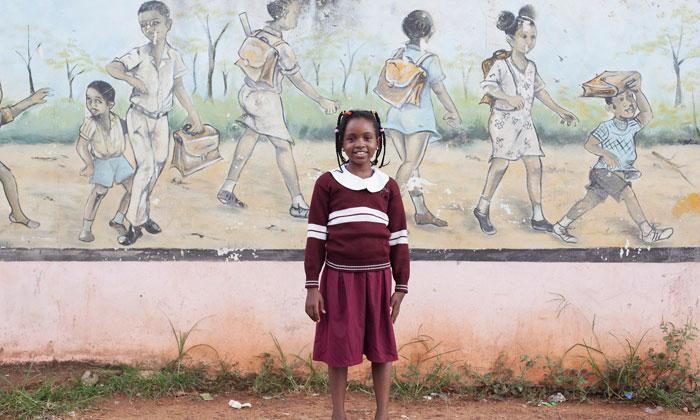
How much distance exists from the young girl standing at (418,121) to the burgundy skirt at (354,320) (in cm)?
124

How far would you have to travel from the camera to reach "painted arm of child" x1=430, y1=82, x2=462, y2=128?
447cm

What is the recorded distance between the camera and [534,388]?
175 inches

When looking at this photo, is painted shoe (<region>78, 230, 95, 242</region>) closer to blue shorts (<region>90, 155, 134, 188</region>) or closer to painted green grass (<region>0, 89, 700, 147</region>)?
blue shorts (<region>90, 155, 134, 188</region>)

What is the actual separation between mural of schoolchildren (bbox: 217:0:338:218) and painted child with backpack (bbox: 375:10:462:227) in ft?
1.23

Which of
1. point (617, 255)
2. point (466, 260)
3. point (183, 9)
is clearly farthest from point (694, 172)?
point (183, 9)

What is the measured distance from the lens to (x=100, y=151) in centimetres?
447

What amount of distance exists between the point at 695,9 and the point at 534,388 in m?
2.37

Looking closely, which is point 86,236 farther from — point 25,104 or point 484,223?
point 484,223

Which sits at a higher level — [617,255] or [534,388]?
[617,255]

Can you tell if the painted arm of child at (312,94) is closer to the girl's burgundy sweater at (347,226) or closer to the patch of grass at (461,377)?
the girl's burgundy sweater at (347,226)

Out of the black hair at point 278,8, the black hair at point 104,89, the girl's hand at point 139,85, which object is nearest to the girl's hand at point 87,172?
the black hair at point 104,89

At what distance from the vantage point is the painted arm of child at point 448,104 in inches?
176

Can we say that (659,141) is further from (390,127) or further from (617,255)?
(390,127)

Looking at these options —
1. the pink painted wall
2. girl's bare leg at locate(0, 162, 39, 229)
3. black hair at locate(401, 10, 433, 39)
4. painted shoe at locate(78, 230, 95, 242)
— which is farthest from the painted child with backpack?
girl's bare leg at locate(0, 162, 39, 229)
